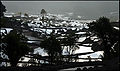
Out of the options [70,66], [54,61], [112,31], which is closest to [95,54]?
[112,31]

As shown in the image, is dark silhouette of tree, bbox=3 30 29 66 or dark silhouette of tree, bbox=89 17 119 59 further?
dark silhouette of tree, bbox=89 17 119 59

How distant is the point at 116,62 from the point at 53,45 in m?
16.4

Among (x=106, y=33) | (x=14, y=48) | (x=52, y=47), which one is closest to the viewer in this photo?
(x=14, y=48)

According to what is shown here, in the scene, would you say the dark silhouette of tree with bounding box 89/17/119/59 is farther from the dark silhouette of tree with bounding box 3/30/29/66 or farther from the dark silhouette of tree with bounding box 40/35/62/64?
the dark silhouette of tree with bounding box 3/30/29/66

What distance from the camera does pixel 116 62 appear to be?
39438 mm

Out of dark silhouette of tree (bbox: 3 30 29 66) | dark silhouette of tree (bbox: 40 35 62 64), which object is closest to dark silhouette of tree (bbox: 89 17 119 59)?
dark silhouette of tree (bbox: 40 35 62 64)

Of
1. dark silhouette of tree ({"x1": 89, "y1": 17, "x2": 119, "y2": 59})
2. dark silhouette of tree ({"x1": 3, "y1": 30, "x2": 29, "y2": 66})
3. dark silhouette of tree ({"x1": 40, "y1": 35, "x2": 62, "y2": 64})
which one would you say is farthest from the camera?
dark silhouette of tree ({"x1": 89, "y1": 17, "x2": 119, "y2": 59})

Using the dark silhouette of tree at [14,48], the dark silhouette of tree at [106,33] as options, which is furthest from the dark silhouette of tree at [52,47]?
the dark silhouette of tree at [106,33]

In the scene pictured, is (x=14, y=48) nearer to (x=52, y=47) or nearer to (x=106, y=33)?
(x=52, y=47)

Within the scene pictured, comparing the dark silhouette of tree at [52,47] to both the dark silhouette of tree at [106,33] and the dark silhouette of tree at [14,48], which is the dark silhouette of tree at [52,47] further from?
the dark silhouette of tree at [106,33]

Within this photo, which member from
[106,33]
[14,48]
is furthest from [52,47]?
[106,33]

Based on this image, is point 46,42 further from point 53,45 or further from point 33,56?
point 33,56

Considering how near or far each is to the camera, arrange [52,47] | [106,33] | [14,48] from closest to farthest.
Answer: [14,48] → [52,47] → [106,33]

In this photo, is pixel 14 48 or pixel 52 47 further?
pixel 52 47
